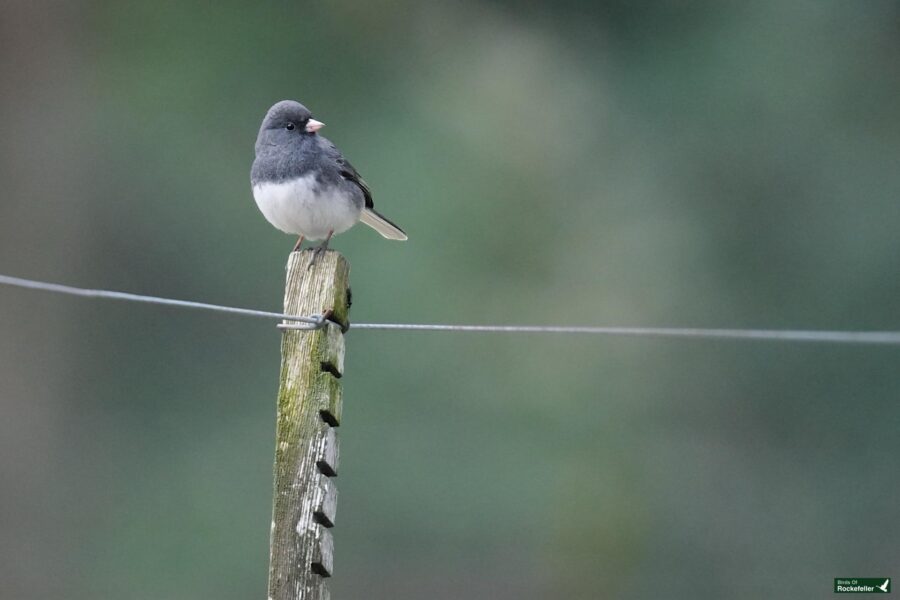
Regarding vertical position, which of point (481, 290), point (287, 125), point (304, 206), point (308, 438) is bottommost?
point (308, 438)

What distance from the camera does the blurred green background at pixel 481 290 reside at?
29.5ft

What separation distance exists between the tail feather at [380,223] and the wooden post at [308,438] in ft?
4.37

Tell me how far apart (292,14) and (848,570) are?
5337mm

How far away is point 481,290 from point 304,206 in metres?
5.10

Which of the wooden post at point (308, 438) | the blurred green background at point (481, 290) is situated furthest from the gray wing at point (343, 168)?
the blurred green background at point (481, 290)

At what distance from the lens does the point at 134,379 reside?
381 inches

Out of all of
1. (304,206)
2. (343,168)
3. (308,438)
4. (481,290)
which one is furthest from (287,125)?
(481,290)

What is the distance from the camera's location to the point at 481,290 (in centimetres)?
912

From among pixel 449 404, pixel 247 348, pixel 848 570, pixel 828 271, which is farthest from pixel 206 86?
pixel 848 570

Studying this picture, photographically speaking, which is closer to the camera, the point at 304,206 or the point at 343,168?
the point at 304,206

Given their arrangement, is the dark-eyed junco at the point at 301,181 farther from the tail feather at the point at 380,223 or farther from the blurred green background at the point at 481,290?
the blurred green background at the point at 481,290

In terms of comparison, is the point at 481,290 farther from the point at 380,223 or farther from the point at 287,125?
the point at 287,125

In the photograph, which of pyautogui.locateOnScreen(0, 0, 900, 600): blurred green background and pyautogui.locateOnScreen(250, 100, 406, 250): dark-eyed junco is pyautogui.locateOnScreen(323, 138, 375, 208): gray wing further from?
pyautogui.locateOnScreen(0, 0, 900, 600): blurred green background

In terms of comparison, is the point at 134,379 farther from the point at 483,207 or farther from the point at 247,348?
the point at 483,207
